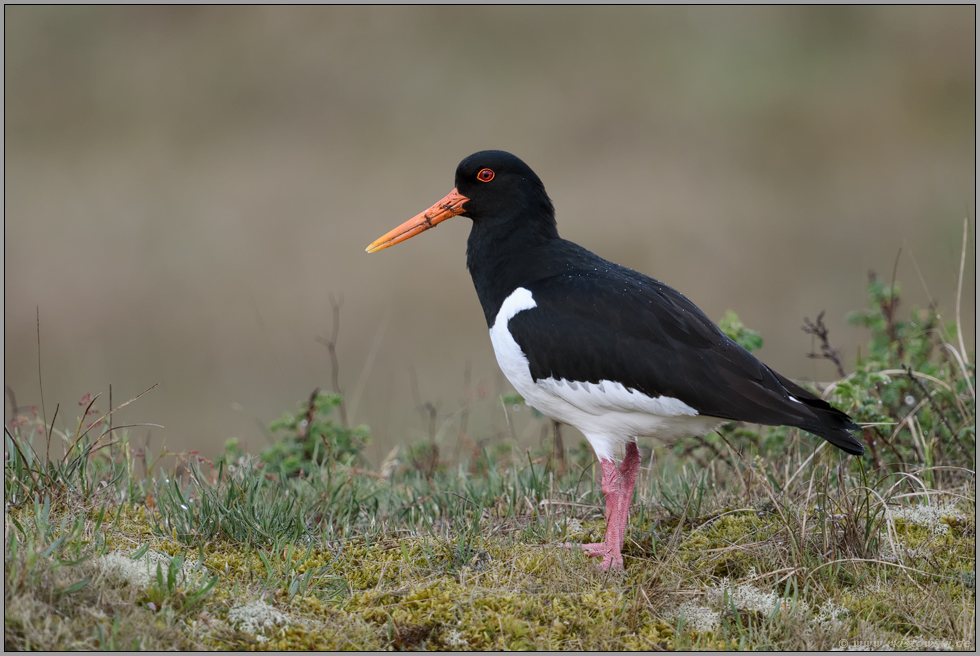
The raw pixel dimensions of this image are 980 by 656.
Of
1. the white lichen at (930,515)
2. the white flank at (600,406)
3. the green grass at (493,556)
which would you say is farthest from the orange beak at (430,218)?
the white lichen at (930,515)

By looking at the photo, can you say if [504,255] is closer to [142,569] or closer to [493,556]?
[493,556]

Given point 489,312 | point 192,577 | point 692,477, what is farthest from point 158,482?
point 692,477

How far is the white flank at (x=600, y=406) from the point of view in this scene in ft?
12.5

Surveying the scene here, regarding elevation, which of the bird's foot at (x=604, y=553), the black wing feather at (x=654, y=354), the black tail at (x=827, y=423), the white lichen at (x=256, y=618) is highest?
the black wing feather at (x=654, y=354)

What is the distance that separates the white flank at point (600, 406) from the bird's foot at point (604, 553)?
17.2 inches

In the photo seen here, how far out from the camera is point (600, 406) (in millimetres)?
3902

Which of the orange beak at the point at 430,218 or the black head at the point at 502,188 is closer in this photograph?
the black head at the point at 502,188

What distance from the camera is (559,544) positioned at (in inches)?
146

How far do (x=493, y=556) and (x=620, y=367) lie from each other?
1046 mm

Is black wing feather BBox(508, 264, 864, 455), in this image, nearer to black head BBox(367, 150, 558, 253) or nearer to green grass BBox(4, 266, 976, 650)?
green grass BBox(4, 266, 976, 650)

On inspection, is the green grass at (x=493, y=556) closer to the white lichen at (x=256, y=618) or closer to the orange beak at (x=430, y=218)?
the white lichen at (x=256, y=618)

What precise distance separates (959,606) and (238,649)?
2822 millimetres

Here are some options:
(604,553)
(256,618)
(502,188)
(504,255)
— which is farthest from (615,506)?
(502,188)

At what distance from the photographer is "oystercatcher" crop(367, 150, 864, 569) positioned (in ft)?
12.2
